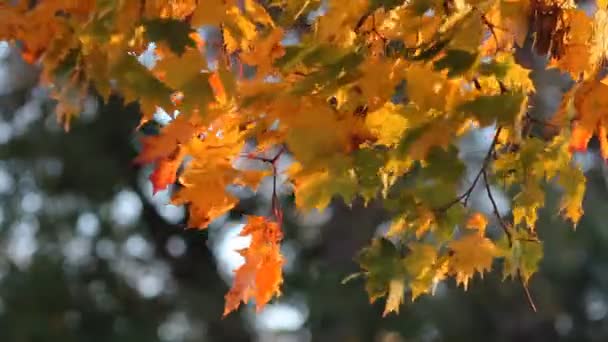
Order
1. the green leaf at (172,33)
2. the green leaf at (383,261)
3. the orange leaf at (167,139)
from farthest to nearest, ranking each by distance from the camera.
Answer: the green leaf at (383,261) < the orange leaf at (167,139) < the green leaf at (172,33)

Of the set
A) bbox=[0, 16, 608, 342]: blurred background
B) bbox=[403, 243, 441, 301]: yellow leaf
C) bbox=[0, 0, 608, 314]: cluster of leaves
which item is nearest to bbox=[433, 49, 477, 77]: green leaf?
bbox=[0, 0, 608, 314]: cluster of leaves

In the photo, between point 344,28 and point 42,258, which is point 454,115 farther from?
point 42,258

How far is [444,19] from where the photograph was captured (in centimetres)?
129

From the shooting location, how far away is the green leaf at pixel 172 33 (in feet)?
3.51

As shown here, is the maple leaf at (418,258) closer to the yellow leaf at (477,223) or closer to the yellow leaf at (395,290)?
the yellow leaf at (395,290)

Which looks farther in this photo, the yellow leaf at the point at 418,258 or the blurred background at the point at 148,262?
the blurred background at the point at 148,262

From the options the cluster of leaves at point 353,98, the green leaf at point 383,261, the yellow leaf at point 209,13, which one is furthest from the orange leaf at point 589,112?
the yellow leaf at point 209,13

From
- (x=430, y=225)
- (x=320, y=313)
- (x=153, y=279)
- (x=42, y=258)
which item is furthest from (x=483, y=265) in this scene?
(x=153, y=279)

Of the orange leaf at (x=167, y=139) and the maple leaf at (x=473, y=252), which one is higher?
the orange leaf at (x=167, y=139)

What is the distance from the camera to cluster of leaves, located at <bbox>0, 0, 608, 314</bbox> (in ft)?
3.60

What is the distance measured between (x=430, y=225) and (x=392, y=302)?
13 centimetres

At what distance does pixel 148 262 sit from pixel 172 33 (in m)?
4.80

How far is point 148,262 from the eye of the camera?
5789 mm

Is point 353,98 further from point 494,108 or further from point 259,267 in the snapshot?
point 259,267
